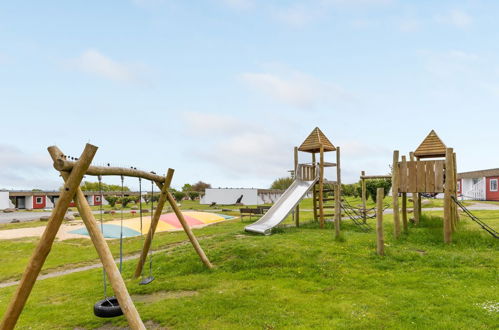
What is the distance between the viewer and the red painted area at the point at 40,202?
62156 mm

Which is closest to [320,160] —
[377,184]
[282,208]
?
[282,208]

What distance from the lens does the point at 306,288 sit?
8570 mm

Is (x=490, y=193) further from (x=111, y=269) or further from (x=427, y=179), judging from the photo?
(x=111, y=269)

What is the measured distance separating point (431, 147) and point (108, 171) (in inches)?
618

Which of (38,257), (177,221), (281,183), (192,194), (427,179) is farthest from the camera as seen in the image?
(281,183)

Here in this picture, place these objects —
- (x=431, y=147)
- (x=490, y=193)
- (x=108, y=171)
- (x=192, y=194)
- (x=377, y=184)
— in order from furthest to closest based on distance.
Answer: (x=192, y=194)
(x=490, y=193)
(x=377, y=184)
(x=431, y=147)
(x=108, y=171)

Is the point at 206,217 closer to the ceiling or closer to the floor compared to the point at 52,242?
closer to the floor

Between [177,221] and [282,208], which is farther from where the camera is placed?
[177,221]

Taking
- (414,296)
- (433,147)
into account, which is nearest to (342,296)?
(414,296)

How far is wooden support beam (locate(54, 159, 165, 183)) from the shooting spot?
19.3 feet

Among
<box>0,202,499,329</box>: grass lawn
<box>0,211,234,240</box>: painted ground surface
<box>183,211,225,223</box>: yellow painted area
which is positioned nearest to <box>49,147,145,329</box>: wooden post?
<box>0,202,499,329</box>: grass lawn

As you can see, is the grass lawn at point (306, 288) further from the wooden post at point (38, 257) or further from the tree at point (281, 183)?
the tree at point (281, 183)

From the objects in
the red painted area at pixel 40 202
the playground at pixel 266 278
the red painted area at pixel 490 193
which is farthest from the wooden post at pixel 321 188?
the red painted area at pixel 40 202

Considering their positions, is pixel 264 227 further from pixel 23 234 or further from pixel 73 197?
pixel 23 234
